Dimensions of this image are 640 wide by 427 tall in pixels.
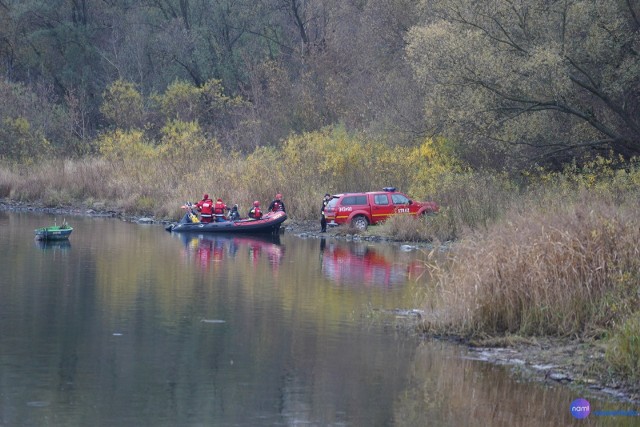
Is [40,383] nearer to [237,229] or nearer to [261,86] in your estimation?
[237,229]

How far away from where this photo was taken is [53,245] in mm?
33000

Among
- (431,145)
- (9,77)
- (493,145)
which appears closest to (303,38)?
(9,77)

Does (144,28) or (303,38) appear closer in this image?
(303,38)

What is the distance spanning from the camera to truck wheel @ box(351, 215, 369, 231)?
38688mm

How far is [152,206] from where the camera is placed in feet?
155

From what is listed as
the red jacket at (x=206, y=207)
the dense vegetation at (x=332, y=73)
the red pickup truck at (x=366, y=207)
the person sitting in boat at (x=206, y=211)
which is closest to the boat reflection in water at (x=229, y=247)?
the person sitting in boat at (x=206, y=211)

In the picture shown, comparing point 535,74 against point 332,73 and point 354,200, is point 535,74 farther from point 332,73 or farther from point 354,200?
point 332,73

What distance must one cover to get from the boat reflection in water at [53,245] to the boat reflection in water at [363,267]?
789 centimetres

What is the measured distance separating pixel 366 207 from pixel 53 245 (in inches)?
456

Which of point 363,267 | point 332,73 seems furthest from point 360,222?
point 332,73

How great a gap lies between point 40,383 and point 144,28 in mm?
61016

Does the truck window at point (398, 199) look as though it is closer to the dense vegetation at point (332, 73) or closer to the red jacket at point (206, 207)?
the dense vegetation at point (332, 73)

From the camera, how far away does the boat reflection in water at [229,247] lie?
3067cm

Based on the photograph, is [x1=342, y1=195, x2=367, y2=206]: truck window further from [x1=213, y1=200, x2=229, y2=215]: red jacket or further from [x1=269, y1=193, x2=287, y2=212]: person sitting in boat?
[x1=213, y1=200, x2=229, y2=215]: red jacket
